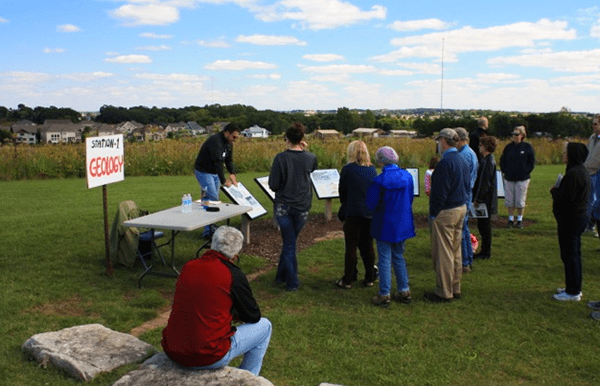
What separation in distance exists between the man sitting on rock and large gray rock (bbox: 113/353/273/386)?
0.20 feet

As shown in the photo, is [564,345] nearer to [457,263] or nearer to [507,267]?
[457,263]

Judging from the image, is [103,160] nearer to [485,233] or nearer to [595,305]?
[485,233]

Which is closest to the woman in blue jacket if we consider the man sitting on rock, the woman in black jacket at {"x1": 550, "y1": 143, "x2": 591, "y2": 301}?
the woman in black jacket at {"x1": 550, "y1": 143, "x2": 591, "y2": 301}

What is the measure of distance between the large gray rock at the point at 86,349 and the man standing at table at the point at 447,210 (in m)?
3.33

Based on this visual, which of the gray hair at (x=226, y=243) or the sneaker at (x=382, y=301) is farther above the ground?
the gray hair at (x=226, y=243)

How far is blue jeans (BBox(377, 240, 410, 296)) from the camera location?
6.13 meters

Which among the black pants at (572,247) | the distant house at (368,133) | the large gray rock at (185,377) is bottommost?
the large gray rock at (185,377)

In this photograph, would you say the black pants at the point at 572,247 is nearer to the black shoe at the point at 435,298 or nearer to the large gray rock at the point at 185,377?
the black shoe at the point at 435,298

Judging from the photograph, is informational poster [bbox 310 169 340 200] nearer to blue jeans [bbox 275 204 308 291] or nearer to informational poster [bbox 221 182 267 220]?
informational poster [bbox 221 182 267 220]

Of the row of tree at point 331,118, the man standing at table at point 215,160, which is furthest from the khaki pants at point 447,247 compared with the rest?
the row of tree at point 331,118

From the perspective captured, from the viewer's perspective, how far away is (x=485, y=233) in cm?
830

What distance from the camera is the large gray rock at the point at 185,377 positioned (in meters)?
3.62

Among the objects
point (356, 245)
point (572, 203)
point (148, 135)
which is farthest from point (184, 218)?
point (148, 135)

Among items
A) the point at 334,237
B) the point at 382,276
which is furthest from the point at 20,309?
the point at 334,237
